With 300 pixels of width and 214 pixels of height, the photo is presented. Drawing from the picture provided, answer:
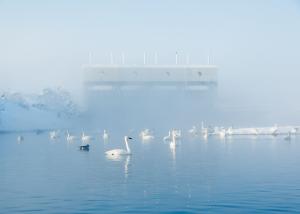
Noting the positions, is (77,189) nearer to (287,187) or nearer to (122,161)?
(287,187)

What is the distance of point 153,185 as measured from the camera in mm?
17562

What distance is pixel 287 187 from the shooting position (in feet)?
55.5

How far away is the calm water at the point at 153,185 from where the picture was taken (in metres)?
14.2

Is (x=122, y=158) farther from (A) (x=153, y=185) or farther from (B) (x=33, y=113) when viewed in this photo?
(B) (x=33, y=113)

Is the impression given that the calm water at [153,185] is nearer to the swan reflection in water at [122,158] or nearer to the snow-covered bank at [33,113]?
the swan reflection in water at [122,158]

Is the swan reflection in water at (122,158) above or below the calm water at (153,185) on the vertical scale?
above

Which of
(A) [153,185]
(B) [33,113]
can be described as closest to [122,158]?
(A) [153,185]

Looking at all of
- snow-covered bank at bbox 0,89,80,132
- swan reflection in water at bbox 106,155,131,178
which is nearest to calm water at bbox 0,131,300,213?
swan reflection in water at bbox 106,155,131,178

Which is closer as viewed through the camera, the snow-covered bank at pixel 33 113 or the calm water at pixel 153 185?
the calm water at pixel 153 185

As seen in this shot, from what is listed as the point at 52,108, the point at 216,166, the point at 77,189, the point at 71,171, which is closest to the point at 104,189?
the point at 77,189

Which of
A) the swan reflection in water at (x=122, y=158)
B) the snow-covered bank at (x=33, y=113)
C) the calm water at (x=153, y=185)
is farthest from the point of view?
the snow-covered bank at (x=33, y=113)

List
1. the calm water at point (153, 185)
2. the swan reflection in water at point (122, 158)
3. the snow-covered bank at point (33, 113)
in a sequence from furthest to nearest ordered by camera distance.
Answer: the snow-covered bank at point (33, 113), the swan reflection in water at point (122, 158), the calm water at point (153, 185)

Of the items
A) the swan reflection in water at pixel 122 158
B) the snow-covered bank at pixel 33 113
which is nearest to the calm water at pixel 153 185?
the swan reflection in water at pixel 122 158

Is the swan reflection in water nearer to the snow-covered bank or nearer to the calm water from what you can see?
the calm water
